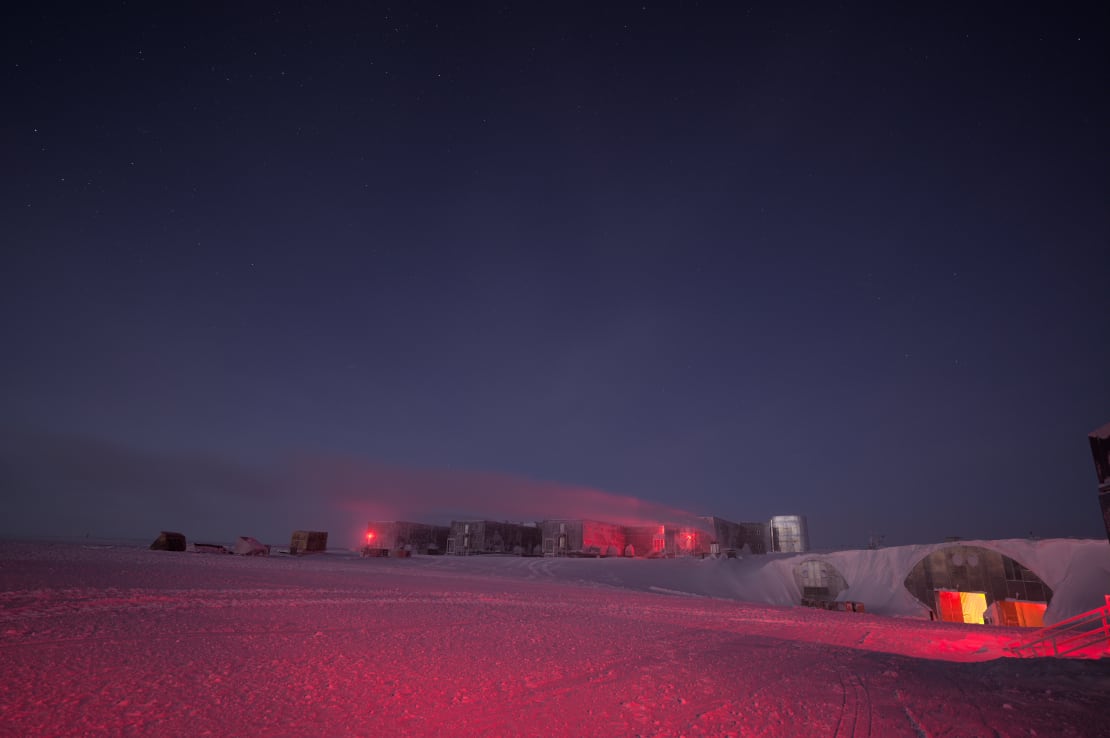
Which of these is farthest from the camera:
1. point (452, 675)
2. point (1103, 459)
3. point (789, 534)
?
point (789, 534)

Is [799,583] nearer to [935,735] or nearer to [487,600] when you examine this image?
[487,600]

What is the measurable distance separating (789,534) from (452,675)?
203 ft

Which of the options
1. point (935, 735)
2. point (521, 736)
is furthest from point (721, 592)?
point (521, 736)

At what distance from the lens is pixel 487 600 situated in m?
14.1

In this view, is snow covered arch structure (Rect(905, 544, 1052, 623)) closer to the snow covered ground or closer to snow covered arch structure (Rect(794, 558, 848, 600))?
snow covered arch structure (Rect(794, 558, 848, 600))

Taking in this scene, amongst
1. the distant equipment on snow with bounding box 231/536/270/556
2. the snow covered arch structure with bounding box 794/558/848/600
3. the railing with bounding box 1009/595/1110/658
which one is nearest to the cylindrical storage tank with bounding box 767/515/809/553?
the snow covered arch structure with bounding box 794/558/848/600

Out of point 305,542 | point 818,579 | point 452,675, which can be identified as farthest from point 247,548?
point 818,579

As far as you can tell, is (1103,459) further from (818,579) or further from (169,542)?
(169,542)

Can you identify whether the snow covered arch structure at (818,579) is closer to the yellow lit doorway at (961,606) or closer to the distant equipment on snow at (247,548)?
the yellow lit doorway at (961,606)

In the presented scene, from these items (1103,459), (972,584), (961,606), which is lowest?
(961,606)

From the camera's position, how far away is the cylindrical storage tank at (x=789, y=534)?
190 feet

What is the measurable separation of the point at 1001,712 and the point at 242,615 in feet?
37.0

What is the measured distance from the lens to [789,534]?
58.6 m

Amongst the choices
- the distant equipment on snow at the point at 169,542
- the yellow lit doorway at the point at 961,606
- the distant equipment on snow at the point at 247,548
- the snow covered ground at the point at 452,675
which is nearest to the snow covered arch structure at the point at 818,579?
the yellow lit doorway at the point at 961,606
